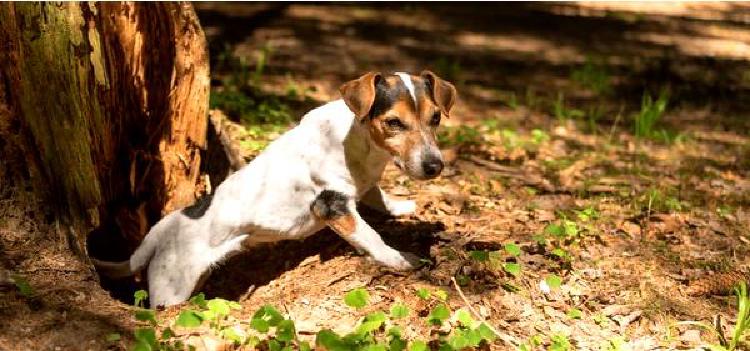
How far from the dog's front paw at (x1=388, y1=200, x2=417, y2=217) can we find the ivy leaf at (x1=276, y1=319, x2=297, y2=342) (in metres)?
1.59

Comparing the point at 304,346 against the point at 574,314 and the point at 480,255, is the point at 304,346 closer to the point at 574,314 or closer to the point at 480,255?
the point at 480,255

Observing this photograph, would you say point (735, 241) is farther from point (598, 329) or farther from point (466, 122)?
point (466, 122)

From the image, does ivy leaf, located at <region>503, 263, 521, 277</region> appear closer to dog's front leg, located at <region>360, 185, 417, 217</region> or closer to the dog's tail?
dog's front leg, located at <region>360, 185, 417, 217</region>

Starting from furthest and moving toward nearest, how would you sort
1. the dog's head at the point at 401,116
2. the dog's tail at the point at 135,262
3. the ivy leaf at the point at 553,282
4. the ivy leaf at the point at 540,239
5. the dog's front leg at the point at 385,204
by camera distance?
the dog's front leg at the point at 385,204 < the dog's tail at the point at 135,262 < the ivy leaf at the point at 540,239 < the ivy leaf at the point at 553,282 < the dog's head at the point at 401,116

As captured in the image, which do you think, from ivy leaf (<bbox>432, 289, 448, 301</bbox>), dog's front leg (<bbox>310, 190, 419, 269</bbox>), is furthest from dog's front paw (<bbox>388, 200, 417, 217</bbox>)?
ivy leaf (<bbox>432, 289, 448, 301</bbox>)

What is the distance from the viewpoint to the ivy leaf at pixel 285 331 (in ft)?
10.5

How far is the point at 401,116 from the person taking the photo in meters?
3.61

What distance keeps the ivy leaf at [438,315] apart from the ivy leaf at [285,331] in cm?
64

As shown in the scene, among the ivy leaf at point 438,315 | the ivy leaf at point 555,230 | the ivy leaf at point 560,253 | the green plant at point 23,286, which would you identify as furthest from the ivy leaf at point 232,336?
the ivy leaf at point 555,230

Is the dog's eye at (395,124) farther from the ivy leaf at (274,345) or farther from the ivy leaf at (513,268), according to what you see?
the ivy leaf at (274,345)

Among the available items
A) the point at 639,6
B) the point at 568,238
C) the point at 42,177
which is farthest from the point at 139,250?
the point at 639,6

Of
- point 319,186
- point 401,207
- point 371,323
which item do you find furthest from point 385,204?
point 371,323

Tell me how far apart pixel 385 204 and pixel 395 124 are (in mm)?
1124

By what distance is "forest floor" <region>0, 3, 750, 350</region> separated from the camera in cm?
363
